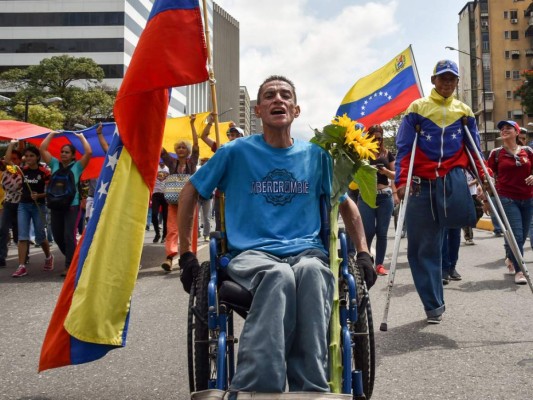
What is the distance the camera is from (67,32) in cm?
6788

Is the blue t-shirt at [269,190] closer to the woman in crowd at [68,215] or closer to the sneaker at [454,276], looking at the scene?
the sneaker at [454,276]

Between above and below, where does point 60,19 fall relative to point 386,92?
above

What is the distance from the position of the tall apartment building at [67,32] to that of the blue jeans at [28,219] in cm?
6030

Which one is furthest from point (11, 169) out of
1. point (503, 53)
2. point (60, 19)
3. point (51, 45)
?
point (503, 53)

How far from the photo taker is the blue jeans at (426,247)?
4.87 metres

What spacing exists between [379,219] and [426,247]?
242 cm

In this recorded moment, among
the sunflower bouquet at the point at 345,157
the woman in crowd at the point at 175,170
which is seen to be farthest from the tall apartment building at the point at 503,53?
the sunflower bouquet at the point at 345,157

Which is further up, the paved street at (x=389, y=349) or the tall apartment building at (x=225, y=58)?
the tall apartment building at (x=225, y=58)

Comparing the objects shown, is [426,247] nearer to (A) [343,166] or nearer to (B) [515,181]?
(A) [343,166]

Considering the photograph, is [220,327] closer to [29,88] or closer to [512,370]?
[512,370]

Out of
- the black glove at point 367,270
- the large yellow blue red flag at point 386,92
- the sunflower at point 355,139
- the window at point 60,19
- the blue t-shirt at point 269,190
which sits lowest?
the black glove at point 367,270

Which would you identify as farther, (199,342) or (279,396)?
(199,342)

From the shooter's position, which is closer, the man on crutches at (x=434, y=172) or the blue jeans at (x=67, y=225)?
the man on crutches at (x=434, y=172)

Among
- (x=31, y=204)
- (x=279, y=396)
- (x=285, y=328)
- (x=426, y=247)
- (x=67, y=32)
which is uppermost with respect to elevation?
(x=67, y=32)
